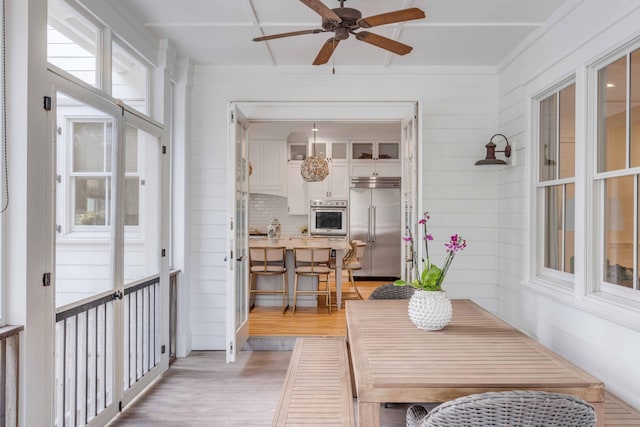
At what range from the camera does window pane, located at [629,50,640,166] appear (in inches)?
86.9

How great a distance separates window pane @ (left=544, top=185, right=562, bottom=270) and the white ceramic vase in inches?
53.3

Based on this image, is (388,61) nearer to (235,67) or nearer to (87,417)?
(235,67)

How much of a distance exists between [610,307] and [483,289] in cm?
186

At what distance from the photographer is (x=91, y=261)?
2596 millimetres

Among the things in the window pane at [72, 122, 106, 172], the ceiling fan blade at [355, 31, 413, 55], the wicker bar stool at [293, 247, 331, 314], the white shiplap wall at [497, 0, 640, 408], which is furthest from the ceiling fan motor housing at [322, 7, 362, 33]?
the wicker bar stool at [293, 247, 331, 314]

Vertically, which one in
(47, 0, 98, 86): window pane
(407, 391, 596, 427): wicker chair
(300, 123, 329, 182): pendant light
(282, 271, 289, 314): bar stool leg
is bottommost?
(282, 271, 289, 314): bar stool leg

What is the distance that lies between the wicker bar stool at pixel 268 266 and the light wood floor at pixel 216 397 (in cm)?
147

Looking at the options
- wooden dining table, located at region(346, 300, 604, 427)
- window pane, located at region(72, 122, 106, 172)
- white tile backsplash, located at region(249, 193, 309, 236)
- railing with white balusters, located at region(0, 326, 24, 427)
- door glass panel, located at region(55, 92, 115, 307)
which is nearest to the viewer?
wooden dining table, located at region(346, 300, 604, 427)

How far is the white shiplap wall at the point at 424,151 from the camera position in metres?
4.16

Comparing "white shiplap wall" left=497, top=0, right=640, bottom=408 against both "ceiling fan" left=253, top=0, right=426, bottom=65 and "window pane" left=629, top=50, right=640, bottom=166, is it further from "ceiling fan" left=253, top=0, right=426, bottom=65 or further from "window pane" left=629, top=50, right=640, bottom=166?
"ceiling fan" left=253, top=0, right=426, bottom=65

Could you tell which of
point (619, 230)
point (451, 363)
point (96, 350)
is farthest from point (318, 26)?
→ point (96, 350)

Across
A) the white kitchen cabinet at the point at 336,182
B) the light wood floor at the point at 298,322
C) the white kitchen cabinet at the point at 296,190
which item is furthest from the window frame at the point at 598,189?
the white kitchen cabinet at the point at 296,190

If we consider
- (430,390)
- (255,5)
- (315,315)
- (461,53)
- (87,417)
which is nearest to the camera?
(430,390)

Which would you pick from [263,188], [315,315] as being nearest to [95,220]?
[315,315]
